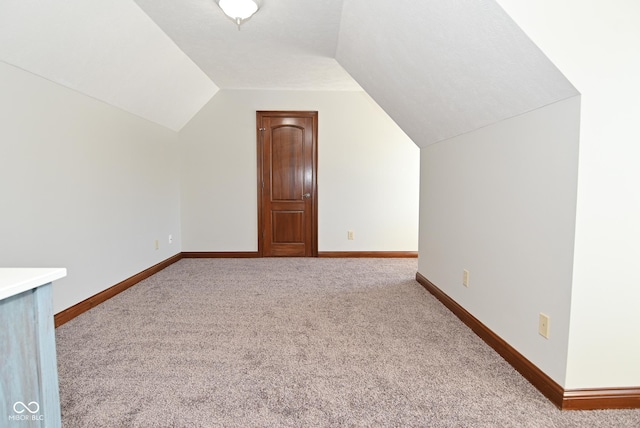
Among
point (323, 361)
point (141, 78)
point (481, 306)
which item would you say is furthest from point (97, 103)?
point (481, 306)

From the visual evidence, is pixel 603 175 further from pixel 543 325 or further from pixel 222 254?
pixel 222 254

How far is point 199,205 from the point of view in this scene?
503 cm

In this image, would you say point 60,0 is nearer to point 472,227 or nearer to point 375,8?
point 375,8

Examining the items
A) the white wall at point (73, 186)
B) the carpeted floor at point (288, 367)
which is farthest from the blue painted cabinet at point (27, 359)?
the white wall at point (73, 186)

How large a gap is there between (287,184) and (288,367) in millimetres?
3391

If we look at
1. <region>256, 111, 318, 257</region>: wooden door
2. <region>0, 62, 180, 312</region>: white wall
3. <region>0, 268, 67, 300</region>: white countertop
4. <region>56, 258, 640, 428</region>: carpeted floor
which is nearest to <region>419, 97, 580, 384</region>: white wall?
<region>56, 258, 640, 428</region>: carpeted floor

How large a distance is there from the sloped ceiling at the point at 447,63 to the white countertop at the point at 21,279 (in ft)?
6.17

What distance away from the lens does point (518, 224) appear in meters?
1.93

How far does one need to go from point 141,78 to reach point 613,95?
3.53m

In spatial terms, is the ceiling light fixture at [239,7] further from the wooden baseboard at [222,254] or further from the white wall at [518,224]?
the wooden baseboard at [222,254]

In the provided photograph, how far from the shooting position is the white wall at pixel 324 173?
498 cm

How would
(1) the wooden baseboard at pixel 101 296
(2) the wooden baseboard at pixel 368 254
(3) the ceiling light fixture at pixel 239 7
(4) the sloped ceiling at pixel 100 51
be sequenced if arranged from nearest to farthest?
(4) the sloped ceiling at pixel 100 51 → (3) the ceiling light fixture at pixel 239 7 → (1) the wooden baseboard at pixel 101 296 → (2) the wooden baseboard at pixel 368 254

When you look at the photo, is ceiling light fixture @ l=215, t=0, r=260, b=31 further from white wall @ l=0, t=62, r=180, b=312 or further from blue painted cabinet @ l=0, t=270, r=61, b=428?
blue painted cabinet @ l=0, t=270, r=61, b=428

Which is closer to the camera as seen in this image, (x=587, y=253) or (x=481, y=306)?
(x=587, y=253)
